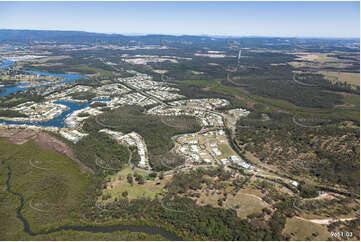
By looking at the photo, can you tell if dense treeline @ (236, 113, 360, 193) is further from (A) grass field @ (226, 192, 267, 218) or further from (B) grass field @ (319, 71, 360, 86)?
(B) grass field @ (319, 71, 360, 86)

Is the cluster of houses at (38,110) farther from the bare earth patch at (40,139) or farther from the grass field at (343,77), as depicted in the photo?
the grass field at (343,77)

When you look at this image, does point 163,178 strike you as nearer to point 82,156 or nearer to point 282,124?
point 82,156

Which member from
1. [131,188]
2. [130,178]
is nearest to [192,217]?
[131,188]

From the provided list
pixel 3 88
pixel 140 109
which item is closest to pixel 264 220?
pixel 140 109

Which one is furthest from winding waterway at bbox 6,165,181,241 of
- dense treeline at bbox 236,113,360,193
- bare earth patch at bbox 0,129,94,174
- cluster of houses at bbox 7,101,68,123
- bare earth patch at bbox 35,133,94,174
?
cluster of houses at bbox 7,101,68,123

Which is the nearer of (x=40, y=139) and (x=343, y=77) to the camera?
(x=40, y=139)

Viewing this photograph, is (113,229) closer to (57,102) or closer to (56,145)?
(56,145)

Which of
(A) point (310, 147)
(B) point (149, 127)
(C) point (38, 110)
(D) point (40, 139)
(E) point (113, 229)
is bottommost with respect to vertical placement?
A: (E) point (113, 229)

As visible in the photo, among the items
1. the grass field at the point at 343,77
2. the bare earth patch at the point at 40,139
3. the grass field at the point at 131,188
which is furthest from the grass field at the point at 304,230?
the grass field at the point at 343,77
